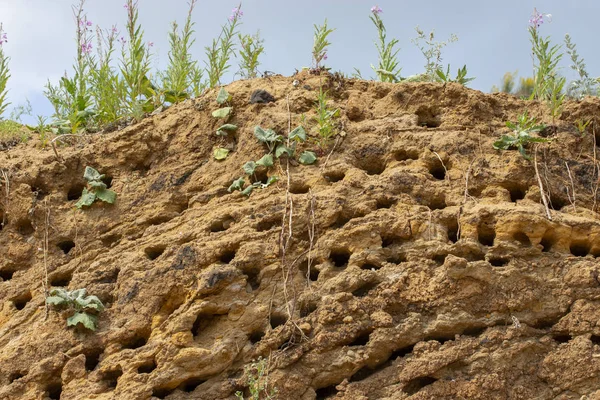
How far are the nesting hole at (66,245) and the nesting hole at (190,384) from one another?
160 centimetres

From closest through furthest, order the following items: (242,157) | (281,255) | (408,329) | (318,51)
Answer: (408,329) < (281,255) < (242,157) < (318,51)

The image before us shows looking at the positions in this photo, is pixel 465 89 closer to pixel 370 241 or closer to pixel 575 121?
pixel 575 121

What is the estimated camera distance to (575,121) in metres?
5.74

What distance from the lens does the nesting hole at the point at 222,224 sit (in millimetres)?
5234

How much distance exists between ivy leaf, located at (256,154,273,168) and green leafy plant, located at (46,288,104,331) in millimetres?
1560

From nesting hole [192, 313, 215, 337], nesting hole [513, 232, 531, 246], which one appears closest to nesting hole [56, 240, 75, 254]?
nesting hole [192, 313, 215, 337]

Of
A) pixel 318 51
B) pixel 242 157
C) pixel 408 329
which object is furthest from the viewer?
pixel 318 51

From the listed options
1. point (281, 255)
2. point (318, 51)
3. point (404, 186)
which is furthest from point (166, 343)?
point (318, 51)

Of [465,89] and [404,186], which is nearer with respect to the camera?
[404,186]

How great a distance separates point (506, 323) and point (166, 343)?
2.16 meters

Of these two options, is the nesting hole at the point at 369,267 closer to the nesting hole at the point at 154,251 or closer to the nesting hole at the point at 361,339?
the nesting hole at the point at 361,339

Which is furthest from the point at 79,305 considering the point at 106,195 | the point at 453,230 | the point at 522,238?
the point at 522,238

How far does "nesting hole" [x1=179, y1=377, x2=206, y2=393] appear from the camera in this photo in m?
4.55

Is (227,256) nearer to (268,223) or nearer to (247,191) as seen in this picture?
(268,223)
